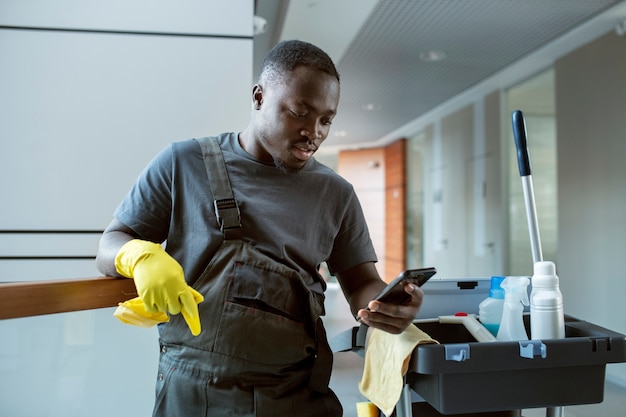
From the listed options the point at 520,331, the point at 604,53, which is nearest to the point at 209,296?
the point at 520,331

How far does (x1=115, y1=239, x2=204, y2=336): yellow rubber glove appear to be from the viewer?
87 cm

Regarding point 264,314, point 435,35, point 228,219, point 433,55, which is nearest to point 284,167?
point 228,219

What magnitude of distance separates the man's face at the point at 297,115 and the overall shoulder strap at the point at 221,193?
0.33 ft

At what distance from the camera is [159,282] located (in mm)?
864

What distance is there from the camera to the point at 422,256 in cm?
907

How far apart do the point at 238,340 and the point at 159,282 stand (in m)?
0.23

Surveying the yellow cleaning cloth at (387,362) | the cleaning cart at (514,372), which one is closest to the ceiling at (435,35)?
the yellow cleaning cloth at (387,362)

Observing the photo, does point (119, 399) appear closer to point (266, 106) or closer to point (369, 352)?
point (369, 352)

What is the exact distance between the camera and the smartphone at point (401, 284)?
91 cm

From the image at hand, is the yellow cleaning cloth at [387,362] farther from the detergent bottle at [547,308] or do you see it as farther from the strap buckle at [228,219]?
the strap buckle at [228,219]

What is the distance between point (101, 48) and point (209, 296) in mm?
1271

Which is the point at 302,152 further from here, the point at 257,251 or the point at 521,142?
the point at 521,142

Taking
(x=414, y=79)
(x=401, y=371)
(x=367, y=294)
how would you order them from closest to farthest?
(x=401, y=371)
(x=367, y=294)
(x=414, y=79)

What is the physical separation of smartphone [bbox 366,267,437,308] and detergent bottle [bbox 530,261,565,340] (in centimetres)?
25
